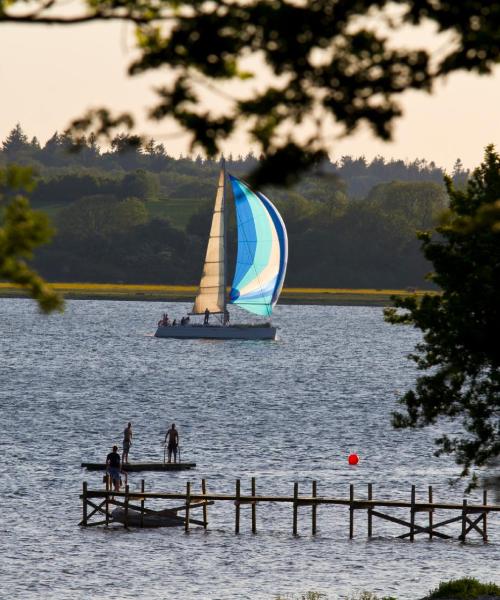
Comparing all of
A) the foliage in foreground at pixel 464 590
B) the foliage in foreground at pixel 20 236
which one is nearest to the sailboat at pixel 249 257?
the foliage in foreground at pixel 464 590

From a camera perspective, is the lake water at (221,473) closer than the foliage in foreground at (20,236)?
No

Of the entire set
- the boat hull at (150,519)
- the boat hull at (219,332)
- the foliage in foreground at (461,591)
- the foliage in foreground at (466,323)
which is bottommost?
the boat hull at (150,519)

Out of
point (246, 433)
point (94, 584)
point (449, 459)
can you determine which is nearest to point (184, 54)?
point (94, 584)

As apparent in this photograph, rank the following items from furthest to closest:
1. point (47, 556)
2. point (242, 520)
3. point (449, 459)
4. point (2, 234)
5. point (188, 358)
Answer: point (188, 358)
point (449, 459)
point (242, 520)
point (47, 556)
point (2, 234)

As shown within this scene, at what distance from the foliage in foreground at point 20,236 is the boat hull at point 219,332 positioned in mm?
119299

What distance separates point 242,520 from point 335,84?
39.1 meters

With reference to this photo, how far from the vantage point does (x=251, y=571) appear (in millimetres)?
41094

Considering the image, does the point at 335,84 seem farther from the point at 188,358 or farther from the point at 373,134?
the point at 188,358

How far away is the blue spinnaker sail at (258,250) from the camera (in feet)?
384

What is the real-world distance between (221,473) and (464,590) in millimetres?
25874

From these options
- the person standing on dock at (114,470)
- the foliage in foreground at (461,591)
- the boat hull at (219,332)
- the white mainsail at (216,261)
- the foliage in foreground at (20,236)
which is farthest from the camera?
the boat hull at (219,332)

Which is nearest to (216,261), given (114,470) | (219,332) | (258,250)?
(258,250)

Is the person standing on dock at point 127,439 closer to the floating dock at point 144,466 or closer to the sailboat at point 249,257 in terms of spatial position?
the floating dock at point 144,466

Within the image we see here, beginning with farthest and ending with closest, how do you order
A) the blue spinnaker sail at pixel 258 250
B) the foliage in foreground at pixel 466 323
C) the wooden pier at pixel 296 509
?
the blue spinnaker sail at pixel 258 250 < the wooden pier at pixel 296 509 < the foliage in foreground at pixel 466 323
